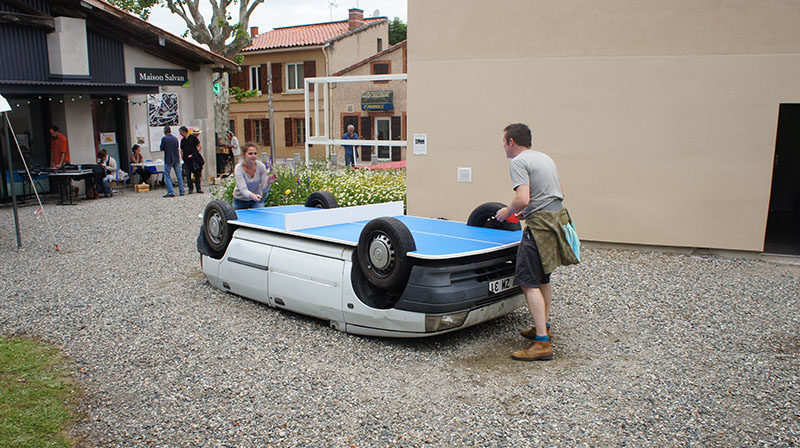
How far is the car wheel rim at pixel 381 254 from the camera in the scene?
4727mm

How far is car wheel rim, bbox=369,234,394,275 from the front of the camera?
473 cm

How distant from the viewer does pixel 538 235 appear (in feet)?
15.3

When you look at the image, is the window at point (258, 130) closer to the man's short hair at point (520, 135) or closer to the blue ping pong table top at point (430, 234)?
the blue ping pong table top at point (430, 234)

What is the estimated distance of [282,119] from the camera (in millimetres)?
36500

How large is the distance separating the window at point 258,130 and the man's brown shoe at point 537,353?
114 ft

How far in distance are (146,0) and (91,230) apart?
22.8 metres

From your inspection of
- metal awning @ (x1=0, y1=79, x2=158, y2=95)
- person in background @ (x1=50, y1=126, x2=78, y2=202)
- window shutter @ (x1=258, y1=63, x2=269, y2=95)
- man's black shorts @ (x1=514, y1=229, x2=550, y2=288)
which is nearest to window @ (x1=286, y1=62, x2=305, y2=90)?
window shutter @ (x1=258, y1=63, x2=269, y2=95)

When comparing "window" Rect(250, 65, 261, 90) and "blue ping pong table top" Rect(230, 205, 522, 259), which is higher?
"window" Rect(250, 65, 261, 90)

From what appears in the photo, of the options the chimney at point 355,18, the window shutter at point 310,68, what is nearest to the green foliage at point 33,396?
the window shutter at point 310,68

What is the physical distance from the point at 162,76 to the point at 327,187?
9.23 meters

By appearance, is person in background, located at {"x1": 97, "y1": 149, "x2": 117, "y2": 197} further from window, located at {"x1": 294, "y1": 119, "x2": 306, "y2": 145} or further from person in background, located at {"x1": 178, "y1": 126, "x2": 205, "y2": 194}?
window, located at {"x1": 294, "y1": 119, "x2": 306, "y2": 145}

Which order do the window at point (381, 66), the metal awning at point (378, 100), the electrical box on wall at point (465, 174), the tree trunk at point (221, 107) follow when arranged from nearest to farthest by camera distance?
1. the electrical box on wall at point (465, 174)
2. the tree trunk at point (221, 107)
3. the metal awning at point (378, 100)
4. the window at point (381, 66)

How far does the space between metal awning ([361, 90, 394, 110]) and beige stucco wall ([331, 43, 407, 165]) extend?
1.15ft

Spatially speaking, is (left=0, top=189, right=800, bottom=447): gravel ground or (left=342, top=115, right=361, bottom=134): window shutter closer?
(left=0, top=189, right=800, bottom=447): gravel ground
